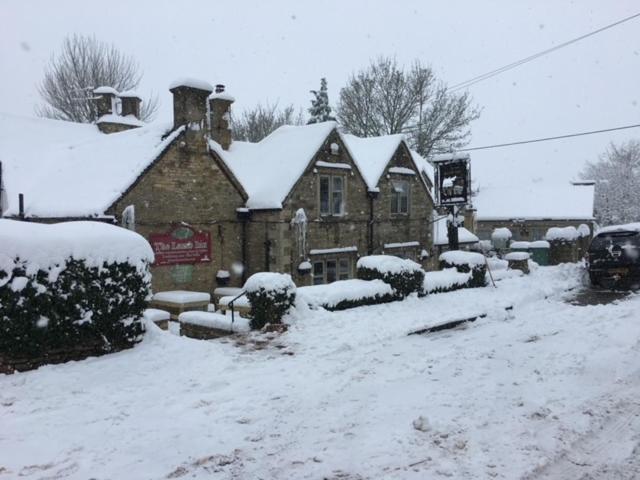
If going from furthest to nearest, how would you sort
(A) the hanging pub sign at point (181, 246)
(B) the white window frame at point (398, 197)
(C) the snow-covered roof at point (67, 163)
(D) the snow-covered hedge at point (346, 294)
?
(B) the white window frame at point (398, 197), (A) the hanging pub sign at point (181, 246), (C) the snow-covered roof at point (67, 163), (D) the snow-covered hedge at point (346, 294)

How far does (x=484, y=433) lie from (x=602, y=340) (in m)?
5.76

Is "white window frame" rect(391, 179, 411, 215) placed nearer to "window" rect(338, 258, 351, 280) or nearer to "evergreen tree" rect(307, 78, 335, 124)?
"window" rect(338, 258, 351, 280)

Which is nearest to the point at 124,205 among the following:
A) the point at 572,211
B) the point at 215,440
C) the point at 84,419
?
the point at 84,419

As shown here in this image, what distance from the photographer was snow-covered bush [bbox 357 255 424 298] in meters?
15.0

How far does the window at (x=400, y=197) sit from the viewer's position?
24922mm

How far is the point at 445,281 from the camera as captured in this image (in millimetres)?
17297

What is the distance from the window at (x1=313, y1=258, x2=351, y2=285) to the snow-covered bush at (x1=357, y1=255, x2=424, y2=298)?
19.3 feet

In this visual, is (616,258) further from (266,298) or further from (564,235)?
(266,298)

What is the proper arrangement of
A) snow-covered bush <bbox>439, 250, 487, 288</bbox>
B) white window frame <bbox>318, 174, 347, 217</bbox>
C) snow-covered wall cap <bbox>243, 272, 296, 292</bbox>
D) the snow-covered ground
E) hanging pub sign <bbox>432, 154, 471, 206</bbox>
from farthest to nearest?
white window frame <bbox>318, 174, 347, 217</bbox> → hanging pub sign <bbox>432, 154, 471, 206</bbox> → snow-covered bush <bbox>439, 250, 487, 288</bbox> → snow-covered wall cap <bbox>243, 272, 296, 292</bbox> → the snow-covered ground

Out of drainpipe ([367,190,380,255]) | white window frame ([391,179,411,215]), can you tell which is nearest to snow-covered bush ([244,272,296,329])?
drainpipe ([367,190,380,255])

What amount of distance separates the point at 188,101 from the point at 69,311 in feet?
38.9

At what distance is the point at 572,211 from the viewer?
4272 cm

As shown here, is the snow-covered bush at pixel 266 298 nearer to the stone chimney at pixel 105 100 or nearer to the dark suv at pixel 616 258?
the dark suv at pixel 616 258

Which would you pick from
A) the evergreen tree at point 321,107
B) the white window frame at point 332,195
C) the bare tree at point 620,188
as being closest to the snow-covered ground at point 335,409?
the white window frame at point 332,195
